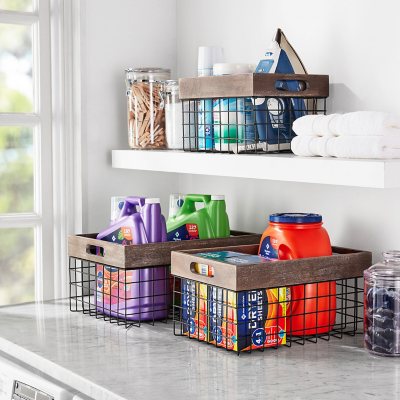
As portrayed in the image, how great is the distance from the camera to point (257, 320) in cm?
198

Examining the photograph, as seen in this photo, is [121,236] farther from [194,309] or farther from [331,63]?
[331,63]

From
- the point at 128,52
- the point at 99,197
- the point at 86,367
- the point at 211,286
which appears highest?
the point at 128,52

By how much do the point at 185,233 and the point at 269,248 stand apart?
0.35 meters

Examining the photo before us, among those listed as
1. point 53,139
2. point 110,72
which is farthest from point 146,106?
point 53,139

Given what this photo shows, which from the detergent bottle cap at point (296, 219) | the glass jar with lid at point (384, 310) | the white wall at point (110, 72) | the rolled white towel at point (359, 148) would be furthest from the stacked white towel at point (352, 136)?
the white wall at point (110, 72)

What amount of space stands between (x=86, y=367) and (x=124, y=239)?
1.77 feet

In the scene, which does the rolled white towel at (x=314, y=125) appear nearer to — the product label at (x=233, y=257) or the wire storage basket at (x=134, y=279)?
the product label at (x=233, y=257)

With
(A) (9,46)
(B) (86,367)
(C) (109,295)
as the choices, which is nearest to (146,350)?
(B) (86,367)

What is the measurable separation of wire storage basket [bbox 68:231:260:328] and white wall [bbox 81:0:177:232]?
36 centimetres

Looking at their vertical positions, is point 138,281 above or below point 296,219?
below

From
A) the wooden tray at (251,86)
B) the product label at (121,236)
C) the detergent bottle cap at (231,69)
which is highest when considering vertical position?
the detergent bottle cap at (231,69)

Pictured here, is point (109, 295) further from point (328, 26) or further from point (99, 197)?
point (328, 26)

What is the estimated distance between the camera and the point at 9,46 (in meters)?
2.61

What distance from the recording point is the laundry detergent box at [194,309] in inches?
81.2
